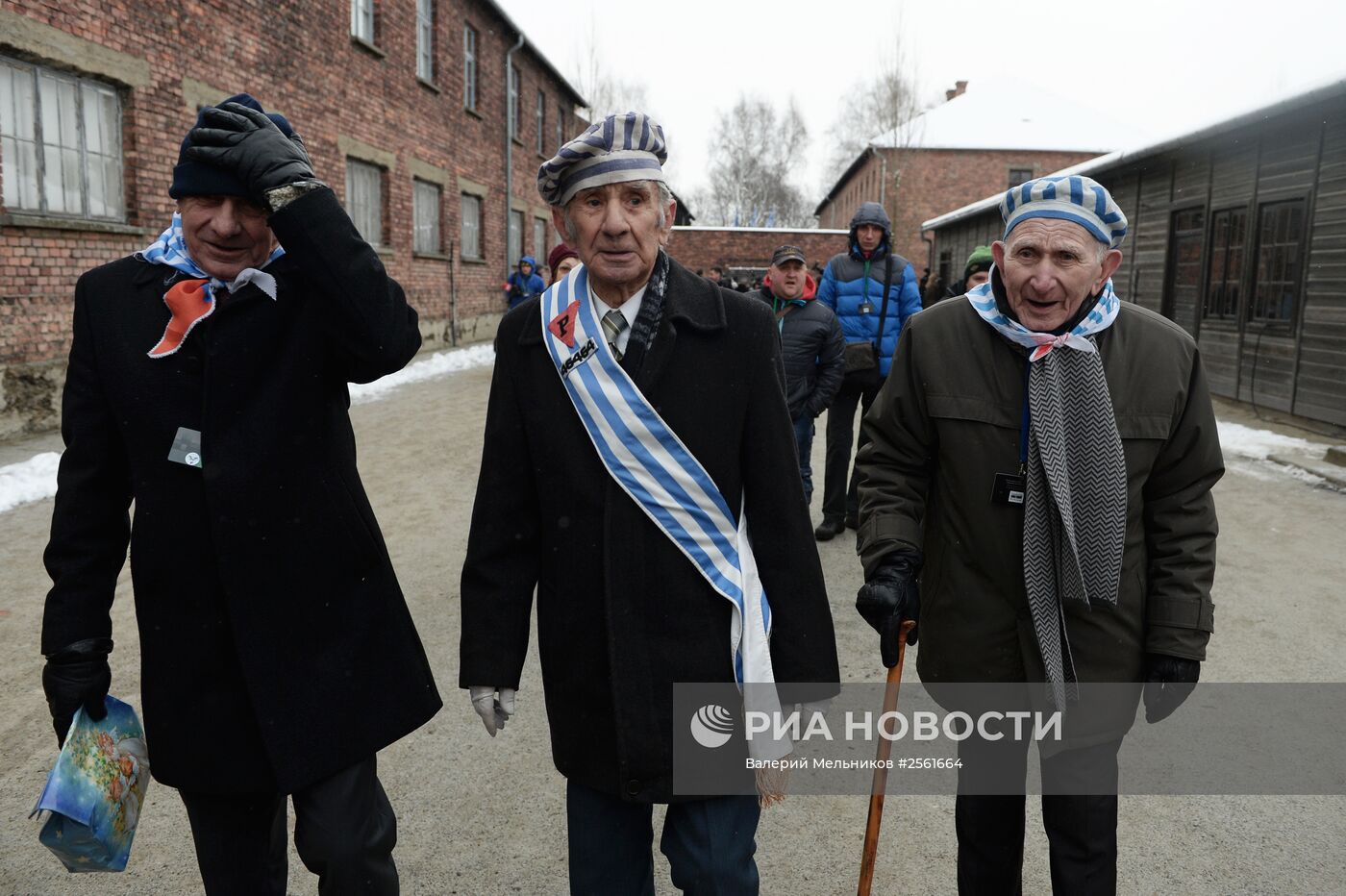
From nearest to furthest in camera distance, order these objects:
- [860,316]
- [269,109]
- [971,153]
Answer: [860,316], [269,109], [971,153]

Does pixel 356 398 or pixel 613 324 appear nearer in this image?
pixel 613 324

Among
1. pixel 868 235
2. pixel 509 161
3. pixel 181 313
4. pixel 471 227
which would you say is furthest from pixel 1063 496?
pixel 509 161

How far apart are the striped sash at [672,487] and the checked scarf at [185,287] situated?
2.10ft

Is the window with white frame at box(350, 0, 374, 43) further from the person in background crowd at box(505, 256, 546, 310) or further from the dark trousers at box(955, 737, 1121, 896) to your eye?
the dark trousers at box(955, 737, 1121, 896)

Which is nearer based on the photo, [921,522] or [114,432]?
[114,432]

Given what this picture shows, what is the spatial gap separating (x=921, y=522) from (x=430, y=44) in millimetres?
19049

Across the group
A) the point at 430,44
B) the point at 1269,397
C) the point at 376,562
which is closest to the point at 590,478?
the point at 376,562

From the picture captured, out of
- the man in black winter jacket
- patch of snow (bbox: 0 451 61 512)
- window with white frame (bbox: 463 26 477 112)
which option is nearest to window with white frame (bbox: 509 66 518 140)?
window with white frame (bbox: 463 26 477 112)

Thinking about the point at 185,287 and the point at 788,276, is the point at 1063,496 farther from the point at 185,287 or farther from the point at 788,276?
the point at 788,276

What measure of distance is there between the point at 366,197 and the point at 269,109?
3062 mm

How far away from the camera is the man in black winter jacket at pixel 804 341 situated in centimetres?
629

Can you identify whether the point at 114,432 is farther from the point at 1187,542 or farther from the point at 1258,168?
the point at 1258,168

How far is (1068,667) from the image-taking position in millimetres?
2355

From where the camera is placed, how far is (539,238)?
2861cm
